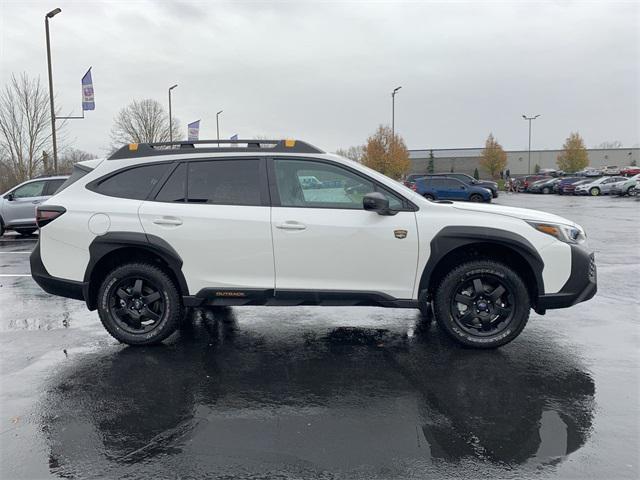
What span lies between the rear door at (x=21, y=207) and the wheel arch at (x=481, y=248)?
13602 mm

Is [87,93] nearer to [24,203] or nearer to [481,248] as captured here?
[24,203]

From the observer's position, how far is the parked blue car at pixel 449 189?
97.7ft

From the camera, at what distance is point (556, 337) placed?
547 cm

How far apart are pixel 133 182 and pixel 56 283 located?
125cm

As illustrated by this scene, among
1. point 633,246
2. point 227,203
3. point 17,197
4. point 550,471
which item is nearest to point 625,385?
point 550,471

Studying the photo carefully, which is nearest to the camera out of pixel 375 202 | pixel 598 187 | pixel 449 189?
pixel 375 202

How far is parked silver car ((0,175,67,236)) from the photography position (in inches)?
593

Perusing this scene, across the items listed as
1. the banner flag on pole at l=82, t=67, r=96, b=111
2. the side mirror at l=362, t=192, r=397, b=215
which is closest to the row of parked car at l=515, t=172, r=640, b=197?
the banner flag on pole at l=82, t=67, r=96, b=111

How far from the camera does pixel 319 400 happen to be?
157 inches

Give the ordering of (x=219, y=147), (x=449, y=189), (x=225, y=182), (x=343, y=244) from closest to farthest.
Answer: (x=343, y=244) → (x=225, y=182) → (x=219, y=147) → (x=449, y=189)

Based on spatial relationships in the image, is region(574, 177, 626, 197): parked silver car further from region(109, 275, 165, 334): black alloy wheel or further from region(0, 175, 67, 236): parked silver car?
region(109, 275, 165, 334): black alloy wheel

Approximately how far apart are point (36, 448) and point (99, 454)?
1.46ft

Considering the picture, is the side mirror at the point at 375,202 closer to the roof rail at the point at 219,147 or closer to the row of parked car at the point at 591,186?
the roof rail at the point at 219,147

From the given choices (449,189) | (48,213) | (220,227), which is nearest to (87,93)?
(449,189)
